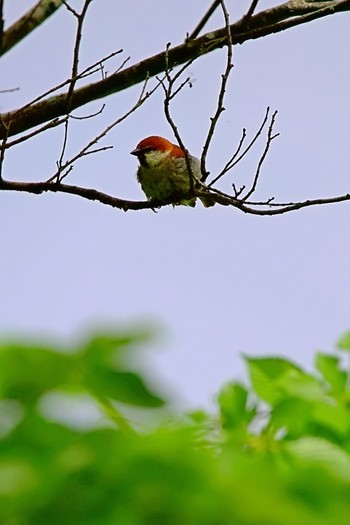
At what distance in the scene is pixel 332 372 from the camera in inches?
61.4

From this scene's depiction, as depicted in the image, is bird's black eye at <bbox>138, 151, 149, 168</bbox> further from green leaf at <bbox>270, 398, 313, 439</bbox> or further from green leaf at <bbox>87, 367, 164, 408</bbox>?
green leaf at <bbox>87, 367, 164, 408</bbox>

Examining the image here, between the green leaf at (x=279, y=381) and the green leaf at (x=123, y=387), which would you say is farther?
the green leaf at (x=279, y=381)

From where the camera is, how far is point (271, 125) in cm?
429

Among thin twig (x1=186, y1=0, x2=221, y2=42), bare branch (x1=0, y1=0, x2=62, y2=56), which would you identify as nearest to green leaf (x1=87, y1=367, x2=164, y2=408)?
bare branch (x1=0, y1=0, x2=62, y2=56)

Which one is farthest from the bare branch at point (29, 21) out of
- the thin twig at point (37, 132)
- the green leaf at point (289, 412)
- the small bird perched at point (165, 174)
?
the small bird perched at point (165, 174)

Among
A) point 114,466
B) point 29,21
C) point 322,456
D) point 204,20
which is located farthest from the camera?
point 204,20

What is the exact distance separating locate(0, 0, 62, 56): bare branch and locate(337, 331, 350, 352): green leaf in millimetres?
2359

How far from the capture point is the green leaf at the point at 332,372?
154 centimetres

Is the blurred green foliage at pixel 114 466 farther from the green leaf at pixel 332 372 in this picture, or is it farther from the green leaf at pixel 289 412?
the green leaf at pixel 332 372

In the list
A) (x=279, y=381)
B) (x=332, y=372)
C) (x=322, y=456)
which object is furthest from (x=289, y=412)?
(x=322, y=456)

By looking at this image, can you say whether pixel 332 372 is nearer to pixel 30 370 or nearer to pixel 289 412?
pixel 289 412

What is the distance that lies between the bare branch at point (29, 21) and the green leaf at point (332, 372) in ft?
7.84

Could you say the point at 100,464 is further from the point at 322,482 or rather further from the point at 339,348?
the point at 339,348

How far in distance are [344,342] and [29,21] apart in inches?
98.6
